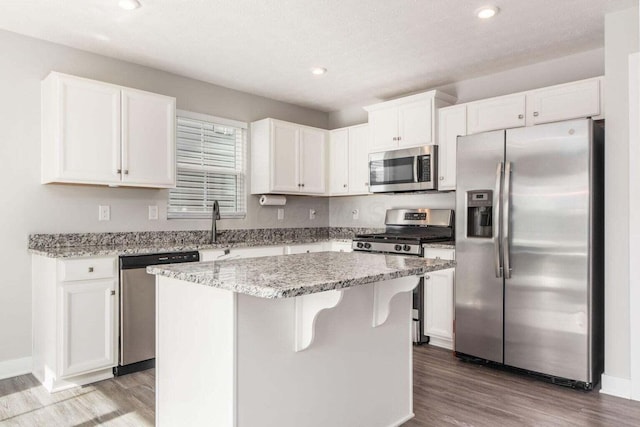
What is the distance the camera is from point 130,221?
3.65 m

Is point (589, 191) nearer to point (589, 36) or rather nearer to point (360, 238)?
point (589, 36)

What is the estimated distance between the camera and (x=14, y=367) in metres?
3.07

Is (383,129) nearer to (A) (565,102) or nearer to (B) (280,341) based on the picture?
(A) (565,102)

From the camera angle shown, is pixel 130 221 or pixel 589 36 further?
pixel 130 221

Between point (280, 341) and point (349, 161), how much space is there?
11.0 ft

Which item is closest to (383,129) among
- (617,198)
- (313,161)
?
(313,161)

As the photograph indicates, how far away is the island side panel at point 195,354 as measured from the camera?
157 centimetres

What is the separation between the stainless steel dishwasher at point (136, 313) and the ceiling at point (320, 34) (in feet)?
5.28

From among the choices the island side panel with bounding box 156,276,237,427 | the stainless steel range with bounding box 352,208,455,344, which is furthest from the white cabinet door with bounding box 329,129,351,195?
the island side panel with bounding box 156,276,237,427

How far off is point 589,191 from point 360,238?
2056 millimetres

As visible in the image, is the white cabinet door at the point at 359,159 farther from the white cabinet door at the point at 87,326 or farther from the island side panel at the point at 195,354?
the island side panel at the point at 195,354

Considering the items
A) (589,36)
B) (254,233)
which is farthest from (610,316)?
(254,233)

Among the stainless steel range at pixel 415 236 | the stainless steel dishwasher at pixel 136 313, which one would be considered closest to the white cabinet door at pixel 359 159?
the stainless steel range at pixel 415 236

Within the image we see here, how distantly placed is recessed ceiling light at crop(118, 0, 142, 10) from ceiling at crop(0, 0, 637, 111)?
0.04 meters
